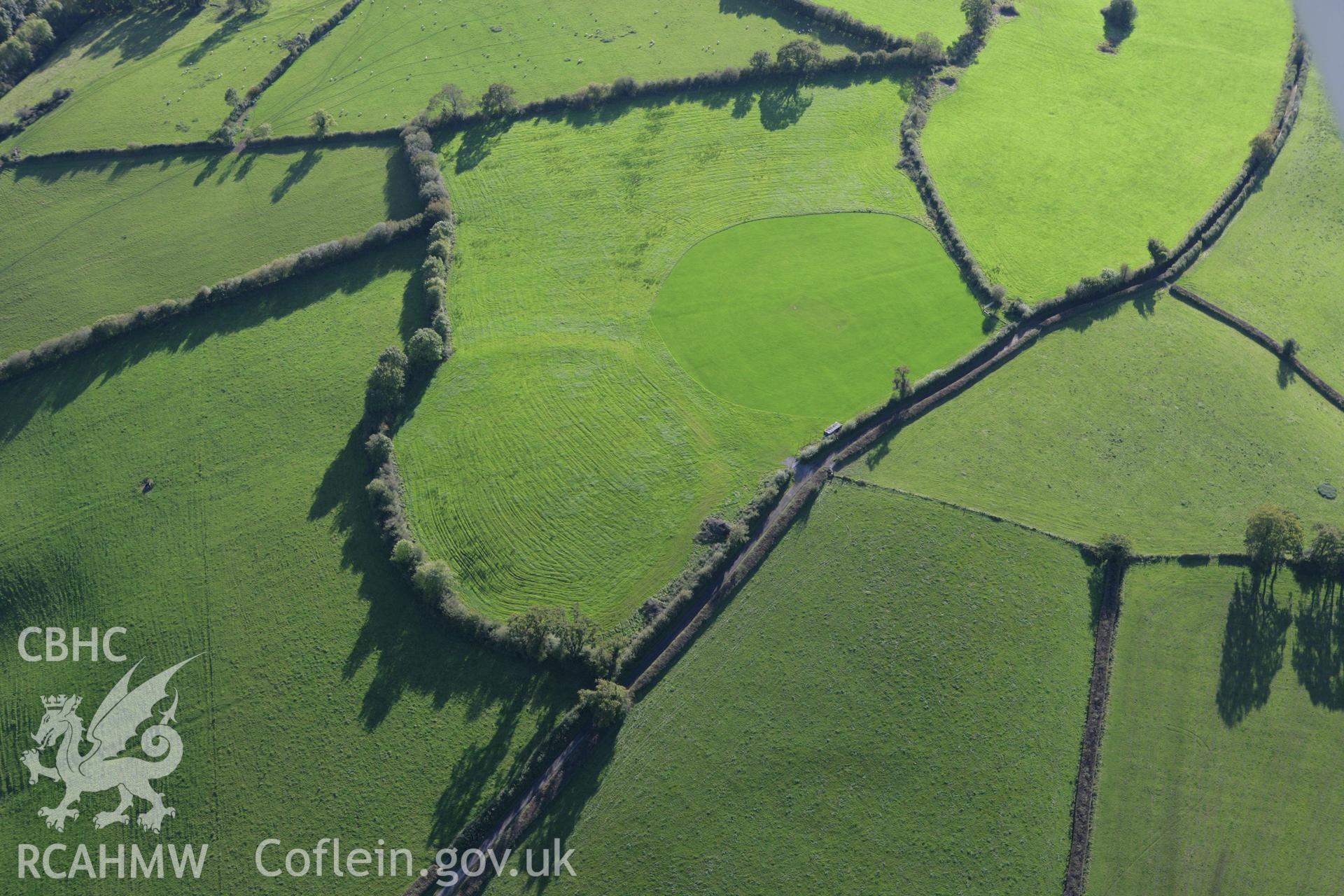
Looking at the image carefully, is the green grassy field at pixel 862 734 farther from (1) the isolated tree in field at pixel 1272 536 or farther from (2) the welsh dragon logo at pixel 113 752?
(2) the welsh dragon logo at pixel 113 752

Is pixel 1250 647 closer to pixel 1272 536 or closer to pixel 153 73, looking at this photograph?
pixel 1272 536

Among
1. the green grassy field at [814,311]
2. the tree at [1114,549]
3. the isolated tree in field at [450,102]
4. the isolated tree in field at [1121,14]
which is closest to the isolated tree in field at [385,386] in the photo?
the green grassy field at [814,311]

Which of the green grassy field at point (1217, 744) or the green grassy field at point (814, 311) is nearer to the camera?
the green grassy field at point (1217, 744)

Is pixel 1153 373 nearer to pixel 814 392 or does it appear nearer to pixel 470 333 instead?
pixel 814 392

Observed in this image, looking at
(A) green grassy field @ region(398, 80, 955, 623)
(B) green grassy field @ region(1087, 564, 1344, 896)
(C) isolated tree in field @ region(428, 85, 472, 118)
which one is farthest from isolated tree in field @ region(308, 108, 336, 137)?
(B) green grassy field @ region(1087, 564, 1344, 896)

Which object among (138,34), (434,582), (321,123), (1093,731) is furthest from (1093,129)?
(138,34)

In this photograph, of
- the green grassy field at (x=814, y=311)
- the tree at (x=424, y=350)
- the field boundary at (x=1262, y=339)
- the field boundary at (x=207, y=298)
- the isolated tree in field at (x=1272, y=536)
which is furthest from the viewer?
the field boundary at (x=207, y=298)

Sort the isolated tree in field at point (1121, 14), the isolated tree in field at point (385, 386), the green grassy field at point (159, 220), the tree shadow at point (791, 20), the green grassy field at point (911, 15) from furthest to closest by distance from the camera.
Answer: the green grassy field at point (911, 15) → the isolated tree in field at point (1121, 14) → the tree shadow at point (791, 20) → the green grassy field at point (159, 220) → the isolated tree in field at point (385, 386)

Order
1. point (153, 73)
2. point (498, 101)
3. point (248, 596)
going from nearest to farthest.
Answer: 1. point (248, 596)
2. point (498, 101)
3. point (153, 73)
